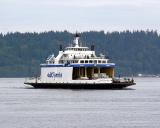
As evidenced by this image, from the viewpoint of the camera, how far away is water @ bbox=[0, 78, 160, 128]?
256ft

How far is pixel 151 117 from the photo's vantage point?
83562 millimetres

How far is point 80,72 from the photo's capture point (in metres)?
136

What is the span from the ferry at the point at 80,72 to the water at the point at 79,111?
20.8 ft

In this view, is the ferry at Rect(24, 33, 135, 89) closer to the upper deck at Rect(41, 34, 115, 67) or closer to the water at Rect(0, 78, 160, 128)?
the upper deck at Rect(41, 34, 115, 67)

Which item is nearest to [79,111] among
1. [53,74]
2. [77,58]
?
[77,58]

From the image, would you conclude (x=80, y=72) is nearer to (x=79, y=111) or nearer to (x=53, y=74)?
(x=53, y=74)

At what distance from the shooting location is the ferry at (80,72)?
130500 millimetres

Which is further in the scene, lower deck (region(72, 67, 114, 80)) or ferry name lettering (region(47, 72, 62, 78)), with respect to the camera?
ferry name lettering (region(47, 72, 62, 78))

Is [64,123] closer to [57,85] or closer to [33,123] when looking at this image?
[33,123]

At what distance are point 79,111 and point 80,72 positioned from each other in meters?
45.2

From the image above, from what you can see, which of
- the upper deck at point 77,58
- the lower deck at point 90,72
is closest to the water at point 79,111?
the lower deck at point 90,72

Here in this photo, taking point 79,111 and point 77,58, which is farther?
point 77,58

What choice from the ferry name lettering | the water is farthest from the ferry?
the water

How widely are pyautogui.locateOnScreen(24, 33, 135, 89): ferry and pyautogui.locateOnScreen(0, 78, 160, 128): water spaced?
6348 mm
